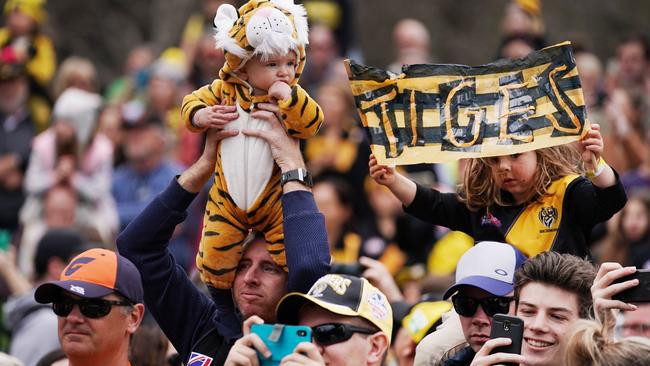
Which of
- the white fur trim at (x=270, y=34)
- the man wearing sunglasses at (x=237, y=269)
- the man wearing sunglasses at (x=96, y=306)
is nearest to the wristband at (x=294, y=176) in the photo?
the man wearing sunglasses at (x=237, y=269)

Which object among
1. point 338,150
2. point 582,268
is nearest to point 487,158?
point 582,268

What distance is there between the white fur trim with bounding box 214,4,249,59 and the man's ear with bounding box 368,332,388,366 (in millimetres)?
1358

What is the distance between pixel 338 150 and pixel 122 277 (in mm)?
6307

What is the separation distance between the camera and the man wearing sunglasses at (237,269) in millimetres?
5855

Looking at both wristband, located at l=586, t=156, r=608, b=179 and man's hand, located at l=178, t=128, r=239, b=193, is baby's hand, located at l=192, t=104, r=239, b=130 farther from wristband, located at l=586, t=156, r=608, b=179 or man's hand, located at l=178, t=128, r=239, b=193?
wristband, located at l=586, t=156, r=608, b=179

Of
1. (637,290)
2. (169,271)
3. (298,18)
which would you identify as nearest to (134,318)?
(169,271)

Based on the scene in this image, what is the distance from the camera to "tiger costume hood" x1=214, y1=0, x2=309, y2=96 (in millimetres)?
5859

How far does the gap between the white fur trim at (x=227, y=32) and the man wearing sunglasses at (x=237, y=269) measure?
0.25 metres

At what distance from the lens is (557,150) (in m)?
6.25

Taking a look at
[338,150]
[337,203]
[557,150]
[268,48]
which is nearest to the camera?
[268,48]

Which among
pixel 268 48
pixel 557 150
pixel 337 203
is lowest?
→ pixel 337 203

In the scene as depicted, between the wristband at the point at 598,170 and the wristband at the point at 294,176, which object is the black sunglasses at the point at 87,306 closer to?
the wristband at the point at 294,176

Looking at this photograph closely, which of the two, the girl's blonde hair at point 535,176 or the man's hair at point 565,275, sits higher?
the girl's blonde hair at point 535,176

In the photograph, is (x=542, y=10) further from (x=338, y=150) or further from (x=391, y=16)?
(x=338, y=150)
